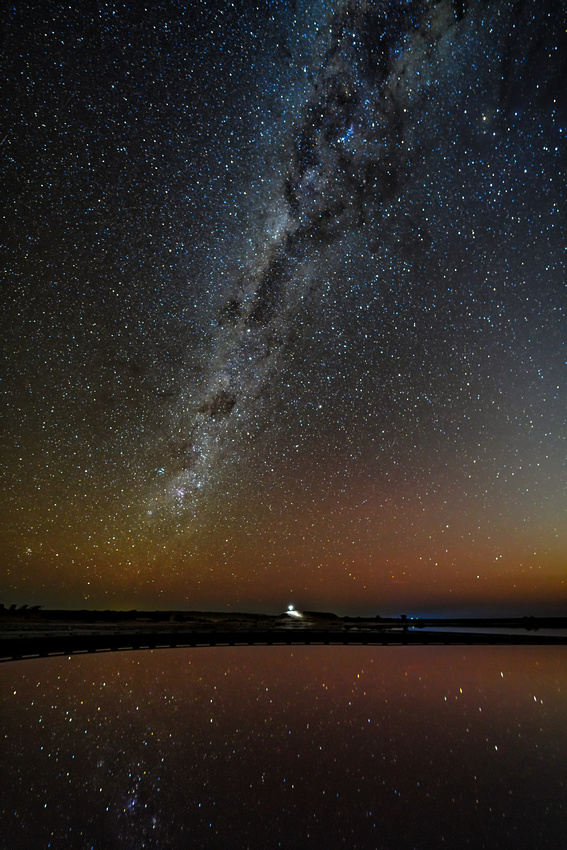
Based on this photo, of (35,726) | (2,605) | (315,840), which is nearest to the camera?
(315,840)

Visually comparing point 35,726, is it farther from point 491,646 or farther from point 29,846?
point 491,646

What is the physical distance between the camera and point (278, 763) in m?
4.57

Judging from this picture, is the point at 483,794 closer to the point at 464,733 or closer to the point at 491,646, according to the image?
the point at 464,733

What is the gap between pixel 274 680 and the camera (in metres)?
9.49

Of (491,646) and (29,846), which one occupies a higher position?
(29,846)

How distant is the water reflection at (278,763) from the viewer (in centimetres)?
332

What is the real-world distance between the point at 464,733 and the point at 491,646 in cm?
1734

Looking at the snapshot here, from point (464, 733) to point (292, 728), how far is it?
252 cm

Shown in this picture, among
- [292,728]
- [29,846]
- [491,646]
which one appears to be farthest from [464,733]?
[491,646]

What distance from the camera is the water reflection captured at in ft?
10.9

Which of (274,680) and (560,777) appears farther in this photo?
(274,680)

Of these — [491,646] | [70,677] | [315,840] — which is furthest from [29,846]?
[491,646]

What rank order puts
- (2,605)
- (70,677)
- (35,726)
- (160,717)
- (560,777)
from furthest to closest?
(2,605), (70,677), (160,717), (35,726), (560,777)

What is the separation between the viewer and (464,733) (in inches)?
229
